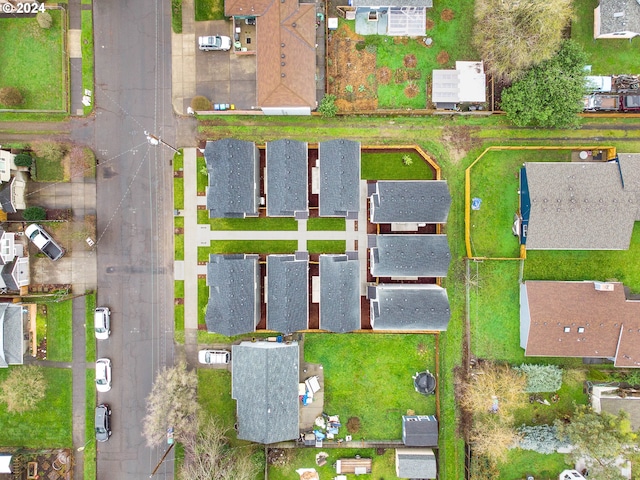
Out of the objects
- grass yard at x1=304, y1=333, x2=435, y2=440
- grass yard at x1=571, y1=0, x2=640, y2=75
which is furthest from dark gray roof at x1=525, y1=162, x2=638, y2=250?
grass yard at x1=304, y1=333, x2=435, y2=440

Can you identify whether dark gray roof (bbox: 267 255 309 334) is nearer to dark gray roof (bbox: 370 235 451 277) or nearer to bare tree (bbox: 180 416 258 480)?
dark gray roof (bbox: 370 235 451 277)

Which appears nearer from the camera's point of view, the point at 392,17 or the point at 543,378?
the point at 392,17

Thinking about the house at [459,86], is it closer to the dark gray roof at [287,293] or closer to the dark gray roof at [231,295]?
the dark gray roof at [287,293]

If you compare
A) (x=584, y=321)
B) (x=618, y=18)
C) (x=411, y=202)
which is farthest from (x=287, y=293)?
(x=618, y=18)

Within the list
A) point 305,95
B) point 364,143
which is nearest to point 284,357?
point 364,143

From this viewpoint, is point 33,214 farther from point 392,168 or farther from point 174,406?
point 392,168

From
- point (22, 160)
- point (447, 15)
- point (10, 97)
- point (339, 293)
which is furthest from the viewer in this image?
point (447, 15)

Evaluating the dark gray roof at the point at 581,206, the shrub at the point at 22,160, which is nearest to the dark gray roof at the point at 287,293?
the dark gray roof at the point at 581,206
